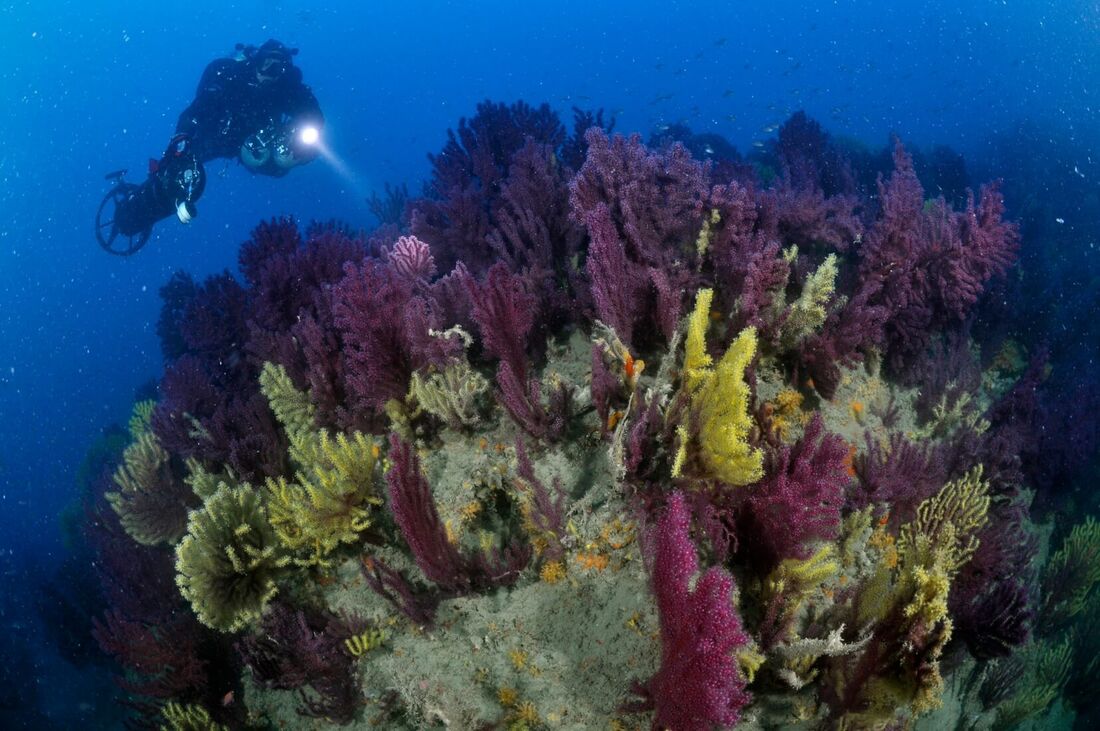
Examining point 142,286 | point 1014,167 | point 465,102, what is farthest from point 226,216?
point 1014,167

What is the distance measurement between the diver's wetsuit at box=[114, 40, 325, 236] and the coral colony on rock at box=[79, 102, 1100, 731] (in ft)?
31.5

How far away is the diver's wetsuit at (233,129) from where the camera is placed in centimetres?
1309

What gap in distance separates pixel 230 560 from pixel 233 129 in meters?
13.9

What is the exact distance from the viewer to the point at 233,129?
14297 millimetres

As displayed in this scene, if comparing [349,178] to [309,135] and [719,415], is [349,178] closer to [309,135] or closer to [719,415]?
[309,135]

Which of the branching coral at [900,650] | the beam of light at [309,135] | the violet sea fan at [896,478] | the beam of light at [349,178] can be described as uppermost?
the beam of light at [349,178]

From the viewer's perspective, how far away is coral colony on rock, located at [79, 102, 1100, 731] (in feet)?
9.95

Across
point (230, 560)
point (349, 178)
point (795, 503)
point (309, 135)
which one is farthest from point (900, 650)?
point (349, 178)

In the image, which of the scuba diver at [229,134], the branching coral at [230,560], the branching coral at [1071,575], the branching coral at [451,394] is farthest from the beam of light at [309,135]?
the branching coral at [1071,575]

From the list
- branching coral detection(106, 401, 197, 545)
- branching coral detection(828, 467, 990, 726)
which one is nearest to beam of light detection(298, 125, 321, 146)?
branching coral detection(106, 401, 197, 545)

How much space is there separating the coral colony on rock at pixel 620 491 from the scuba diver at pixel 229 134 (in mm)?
9583

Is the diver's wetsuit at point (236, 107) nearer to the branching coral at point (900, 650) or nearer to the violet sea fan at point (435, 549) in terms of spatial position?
the violet sea fan at point (435, 549)

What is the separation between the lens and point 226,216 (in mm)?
71062

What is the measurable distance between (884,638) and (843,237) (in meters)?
4.30
